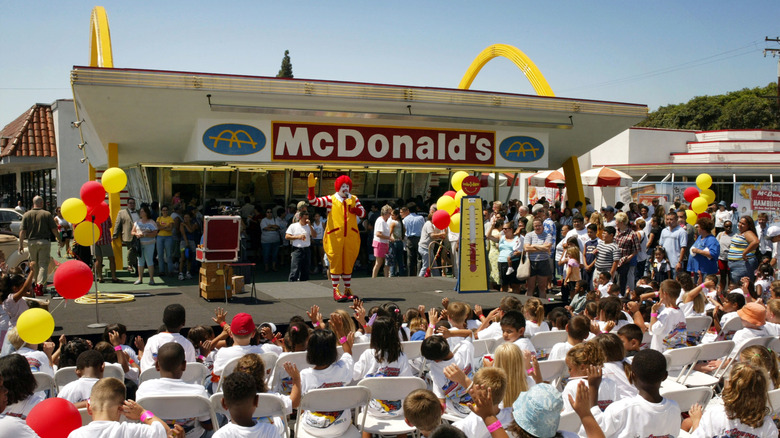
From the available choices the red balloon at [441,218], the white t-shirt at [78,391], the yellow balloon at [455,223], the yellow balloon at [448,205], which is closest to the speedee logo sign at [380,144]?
the yellow balloon at [448,205]

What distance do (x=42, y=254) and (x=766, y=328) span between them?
10.7 m

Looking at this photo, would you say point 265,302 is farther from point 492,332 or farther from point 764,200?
point 764,200

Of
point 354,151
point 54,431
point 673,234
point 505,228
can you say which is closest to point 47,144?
point 354,151

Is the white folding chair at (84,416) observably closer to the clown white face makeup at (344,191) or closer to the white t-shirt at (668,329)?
the white t-shirt at (668,329)

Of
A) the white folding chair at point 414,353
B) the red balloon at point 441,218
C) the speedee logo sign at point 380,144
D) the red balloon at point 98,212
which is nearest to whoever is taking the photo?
the white folding chair at point 414,353

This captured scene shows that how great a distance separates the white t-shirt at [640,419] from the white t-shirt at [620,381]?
0.70 m

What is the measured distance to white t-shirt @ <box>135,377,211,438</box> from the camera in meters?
4.20

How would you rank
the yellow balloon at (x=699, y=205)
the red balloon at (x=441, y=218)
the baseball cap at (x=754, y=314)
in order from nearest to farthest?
the baseball cap at (x=754, y=314) → the red balloon at (x=441, y=218) → the yellow balloon at (x=699, y=205)

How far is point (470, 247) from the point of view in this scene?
427 inches

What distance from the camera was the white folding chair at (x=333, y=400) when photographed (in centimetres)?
428

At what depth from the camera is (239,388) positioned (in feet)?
11.7

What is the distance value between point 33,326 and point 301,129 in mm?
9512

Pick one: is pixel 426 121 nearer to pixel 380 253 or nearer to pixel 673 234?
pixel 380 253

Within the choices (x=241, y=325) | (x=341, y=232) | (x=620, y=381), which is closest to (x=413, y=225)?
(x=341, y=232)
